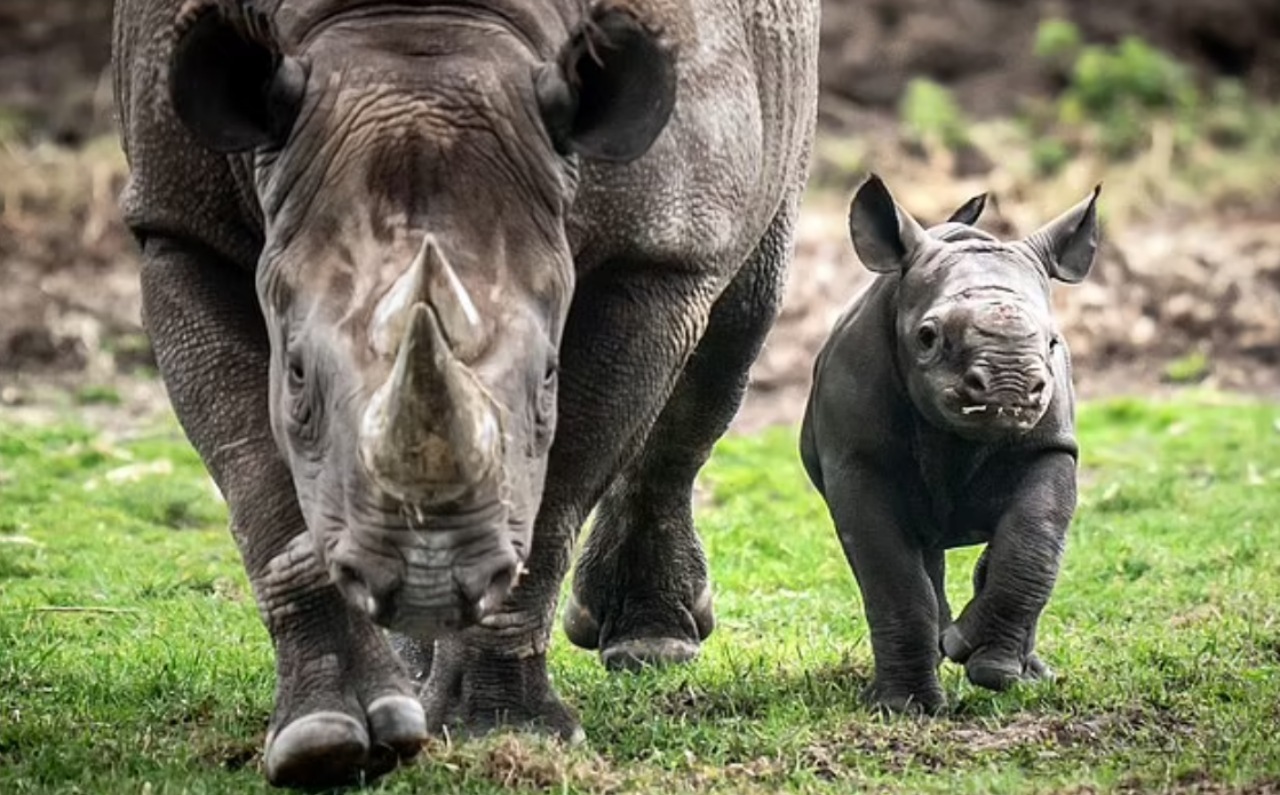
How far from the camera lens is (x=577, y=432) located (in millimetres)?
7312

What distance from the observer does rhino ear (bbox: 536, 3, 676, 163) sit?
262 inches

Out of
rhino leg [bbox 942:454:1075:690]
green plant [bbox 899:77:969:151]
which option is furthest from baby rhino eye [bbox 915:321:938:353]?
green plant [bbox 899:77:969:151]

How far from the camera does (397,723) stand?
6.71 meters

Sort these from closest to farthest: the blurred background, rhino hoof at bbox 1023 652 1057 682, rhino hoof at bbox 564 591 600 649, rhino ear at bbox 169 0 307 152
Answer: rhino ear at bbox 169 0 307 152 < rhino hoof at bbox 1023 652 1057 682 < rhino hoof at bbox 564 591 600 649 < the blurred background

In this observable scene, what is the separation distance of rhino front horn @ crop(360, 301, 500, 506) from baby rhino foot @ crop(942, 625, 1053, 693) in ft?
7.45

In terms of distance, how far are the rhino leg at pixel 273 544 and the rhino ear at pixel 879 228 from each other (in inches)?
74.5

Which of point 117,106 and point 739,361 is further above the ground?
point 117,106

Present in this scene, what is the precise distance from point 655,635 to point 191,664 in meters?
1.54

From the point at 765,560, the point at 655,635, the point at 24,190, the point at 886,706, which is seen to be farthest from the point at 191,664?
the point at 24,190

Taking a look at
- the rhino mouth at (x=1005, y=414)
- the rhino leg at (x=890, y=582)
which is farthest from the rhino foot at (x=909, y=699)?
the rhino mouth at (x=1005, y=414)

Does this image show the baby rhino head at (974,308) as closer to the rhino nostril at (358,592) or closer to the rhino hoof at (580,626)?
the rhino hoof at (580,626)

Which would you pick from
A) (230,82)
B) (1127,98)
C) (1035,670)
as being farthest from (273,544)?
(1127,98)

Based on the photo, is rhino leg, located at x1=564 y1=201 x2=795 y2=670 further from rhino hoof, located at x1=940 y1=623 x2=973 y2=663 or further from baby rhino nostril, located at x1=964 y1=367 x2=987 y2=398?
baby rhino nostril, located at x1=964 y1=367 x2=987 y2=398

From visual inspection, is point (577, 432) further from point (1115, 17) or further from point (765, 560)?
point (1115, 17)
